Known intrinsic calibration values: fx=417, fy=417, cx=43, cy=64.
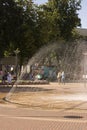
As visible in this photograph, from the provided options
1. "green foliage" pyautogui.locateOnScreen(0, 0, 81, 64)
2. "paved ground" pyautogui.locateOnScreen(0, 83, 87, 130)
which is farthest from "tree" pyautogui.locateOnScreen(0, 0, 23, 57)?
"paved ground" pyautogui.locateOnScreen(0, 83, 87, 130)

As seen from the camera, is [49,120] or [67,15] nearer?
[49,120]

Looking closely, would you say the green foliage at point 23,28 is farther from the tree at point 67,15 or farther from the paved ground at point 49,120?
the paved ground at point 49,120

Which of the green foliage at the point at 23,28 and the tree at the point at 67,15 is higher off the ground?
the tree at the point at 67,15

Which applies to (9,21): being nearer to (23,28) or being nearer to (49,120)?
(23,28)

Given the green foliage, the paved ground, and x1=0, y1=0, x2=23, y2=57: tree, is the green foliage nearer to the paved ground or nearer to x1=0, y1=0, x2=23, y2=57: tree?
x1=0, y1=0, x2=23, y2=57: tree

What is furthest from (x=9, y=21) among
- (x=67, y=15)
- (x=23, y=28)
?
(x=67, y=15)

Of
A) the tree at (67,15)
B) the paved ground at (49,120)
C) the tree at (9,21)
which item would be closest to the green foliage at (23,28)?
the tree at (9,21)

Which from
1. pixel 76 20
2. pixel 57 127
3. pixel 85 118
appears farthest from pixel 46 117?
pixel 76 20

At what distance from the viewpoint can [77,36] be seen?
71.2 metres

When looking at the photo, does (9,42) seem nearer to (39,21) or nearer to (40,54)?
(39,21)

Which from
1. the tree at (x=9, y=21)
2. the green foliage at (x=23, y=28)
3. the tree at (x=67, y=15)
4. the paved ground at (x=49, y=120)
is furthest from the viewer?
the tree at (x=67, y=15)

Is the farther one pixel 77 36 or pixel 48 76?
pixel 77 36

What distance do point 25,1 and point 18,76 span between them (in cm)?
1153

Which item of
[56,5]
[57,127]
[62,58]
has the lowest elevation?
[57,127]
